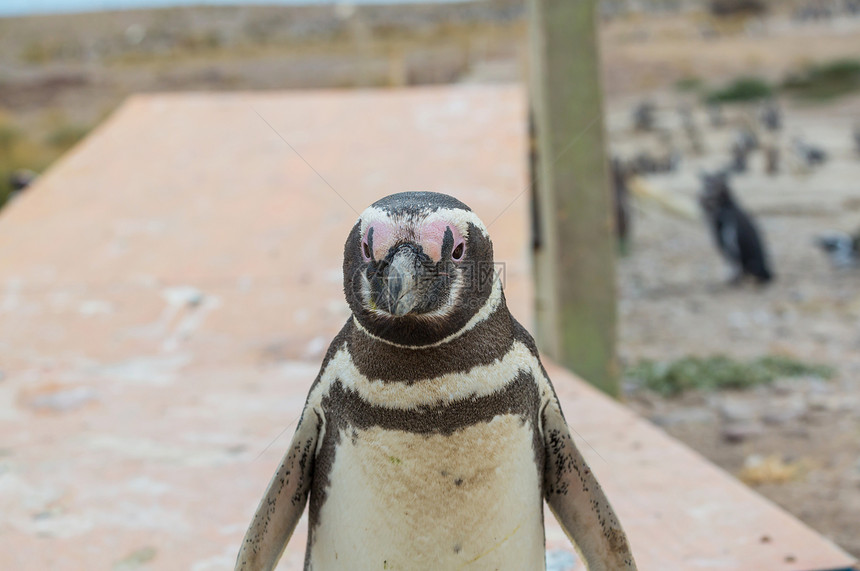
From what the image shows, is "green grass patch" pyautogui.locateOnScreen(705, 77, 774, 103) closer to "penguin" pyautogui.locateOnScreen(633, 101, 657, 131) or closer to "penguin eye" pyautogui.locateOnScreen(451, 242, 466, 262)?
"penguin" pyautogui.locateOnScreen(633, 101, 657, 131)

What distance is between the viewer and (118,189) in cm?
387

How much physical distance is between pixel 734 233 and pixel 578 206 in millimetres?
3981

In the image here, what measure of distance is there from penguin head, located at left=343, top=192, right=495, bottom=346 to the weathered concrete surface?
61 cm

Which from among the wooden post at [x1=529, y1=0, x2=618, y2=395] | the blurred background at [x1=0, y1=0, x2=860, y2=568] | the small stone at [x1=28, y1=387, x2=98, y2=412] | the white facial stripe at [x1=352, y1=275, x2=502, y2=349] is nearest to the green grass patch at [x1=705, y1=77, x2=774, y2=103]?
the blurred background at [x1=0, y1=0, x2=860, y2=568]

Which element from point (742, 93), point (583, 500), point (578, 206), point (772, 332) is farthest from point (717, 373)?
point (742, 93)

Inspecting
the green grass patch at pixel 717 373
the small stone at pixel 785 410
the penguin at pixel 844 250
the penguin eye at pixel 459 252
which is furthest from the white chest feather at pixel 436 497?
the penguin at pixel 844 250

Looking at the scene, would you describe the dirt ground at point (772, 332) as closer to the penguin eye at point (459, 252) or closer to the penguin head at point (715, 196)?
the penguin head at point (715, 196)

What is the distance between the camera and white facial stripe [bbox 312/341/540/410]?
108cm

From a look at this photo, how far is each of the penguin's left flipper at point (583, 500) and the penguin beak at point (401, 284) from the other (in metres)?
0.38

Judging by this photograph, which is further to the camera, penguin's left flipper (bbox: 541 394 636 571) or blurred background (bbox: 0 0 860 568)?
blurred background (bbox: 0 0 860 568)

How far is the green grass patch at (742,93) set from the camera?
23.1m

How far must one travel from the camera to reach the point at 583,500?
4.13ft

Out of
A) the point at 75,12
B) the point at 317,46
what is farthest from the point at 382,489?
the point at 75,12

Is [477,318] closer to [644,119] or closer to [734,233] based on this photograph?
[734,233]
